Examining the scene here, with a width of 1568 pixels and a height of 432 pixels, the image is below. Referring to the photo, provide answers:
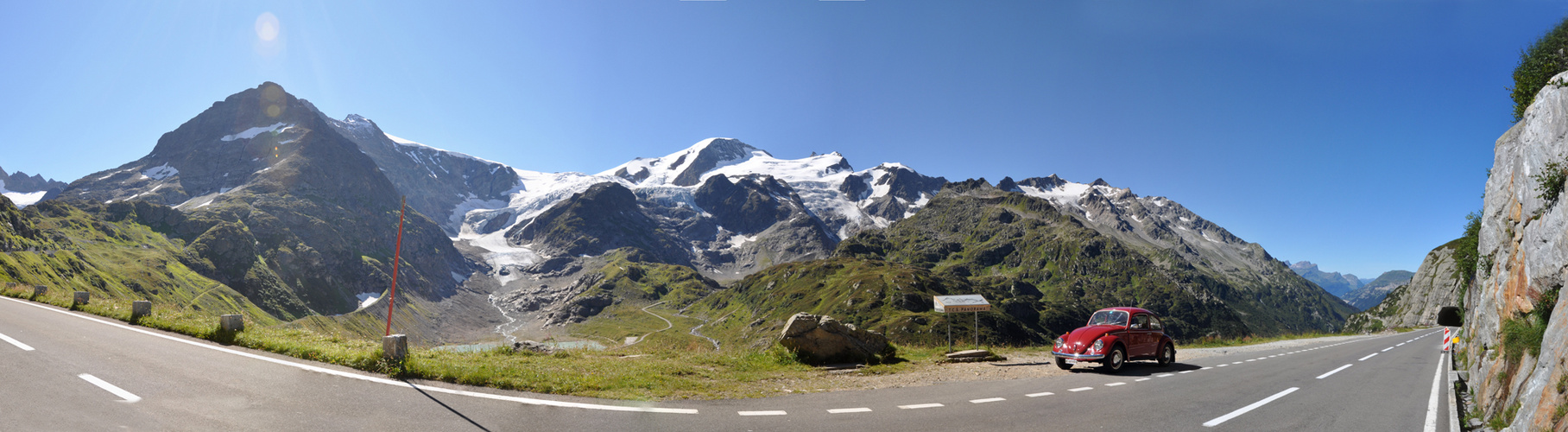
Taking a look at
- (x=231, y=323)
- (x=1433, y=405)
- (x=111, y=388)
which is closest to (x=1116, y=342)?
(x=1433, y=405)

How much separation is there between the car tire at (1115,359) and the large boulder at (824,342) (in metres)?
7.56

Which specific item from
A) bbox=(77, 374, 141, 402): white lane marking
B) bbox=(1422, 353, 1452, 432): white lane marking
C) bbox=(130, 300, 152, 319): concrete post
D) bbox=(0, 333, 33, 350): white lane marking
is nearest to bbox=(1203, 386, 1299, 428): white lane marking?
bbox=(1422, 353, 1452, 432): white lane marking

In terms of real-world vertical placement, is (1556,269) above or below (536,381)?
above

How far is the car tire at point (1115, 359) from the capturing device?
64.5ft

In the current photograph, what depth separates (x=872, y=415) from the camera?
11.8m

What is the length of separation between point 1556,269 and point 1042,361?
44.9 ft

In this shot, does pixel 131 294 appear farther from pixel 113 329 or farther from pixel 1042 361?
pixel 1042 361

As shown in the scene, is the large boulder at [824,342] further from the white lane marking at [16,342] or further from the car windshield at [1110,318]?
the white lane marking at [16,342]

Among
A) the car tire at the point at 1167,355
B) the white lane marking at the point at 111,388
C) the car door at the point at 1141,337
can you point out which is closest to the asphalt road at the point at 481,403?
the white lane marking at the point at 111,388

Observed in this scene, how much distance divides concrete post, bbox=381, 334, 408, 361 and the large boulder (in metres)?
11.1

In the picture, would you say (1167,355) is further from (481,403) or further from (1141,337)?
(481,403)

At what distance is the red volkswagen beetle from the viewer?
1970 cm

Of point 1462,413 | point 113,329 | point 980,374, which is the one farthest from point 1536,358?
point 113,329

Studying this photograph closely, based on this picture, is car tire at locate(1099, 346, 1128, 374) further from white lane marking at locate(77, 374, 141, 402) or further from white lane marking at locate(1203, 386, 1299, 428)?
white lane marking at locate(77, 374, 141, 402)
